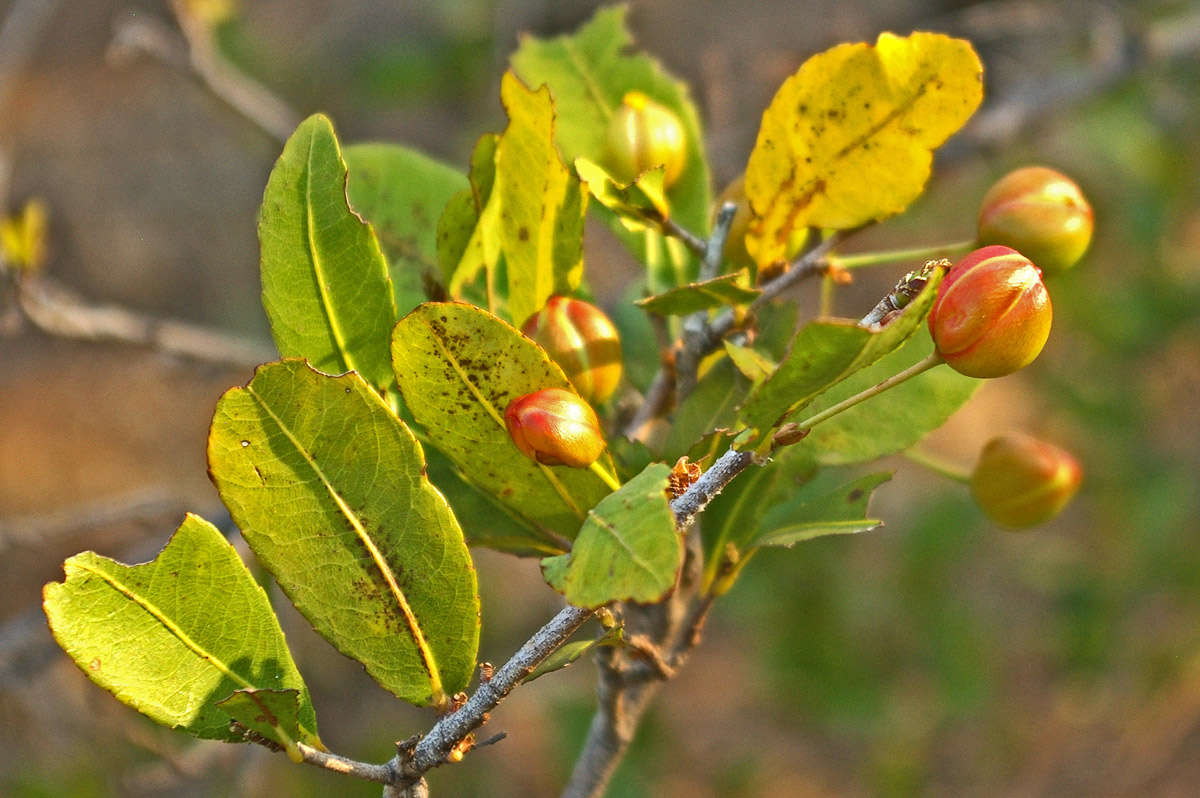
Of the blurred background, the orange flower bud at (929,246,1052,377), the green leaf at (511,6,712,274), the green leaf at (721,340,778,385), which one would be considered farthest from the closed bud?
the blurred background

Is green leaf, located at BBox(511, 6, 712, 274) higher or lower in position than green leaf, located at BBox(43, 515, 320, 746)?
higher

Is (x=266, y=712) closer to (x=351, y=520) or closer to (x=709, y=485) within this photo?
(x=351, y=520)

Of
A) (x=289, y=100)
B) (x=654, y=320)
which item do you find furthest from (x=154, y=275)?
(x=654, y=320)

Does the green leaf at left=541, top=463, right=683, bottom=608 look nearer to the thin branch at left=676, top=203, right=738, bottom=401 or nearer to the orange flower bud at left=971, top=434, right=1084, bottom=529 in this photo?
the thin branch at left=676, top=203, right=738, bottom=401

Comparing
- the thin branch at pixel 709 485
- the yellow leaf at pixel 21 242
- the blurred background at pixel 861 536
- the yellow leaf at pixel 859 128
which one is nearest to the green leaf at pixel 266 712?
the thin branch at pixel 709 485

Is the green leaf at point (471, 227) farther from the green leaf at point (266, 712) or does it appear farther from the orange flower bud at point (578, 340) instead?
the green leaf at point (266, 712)

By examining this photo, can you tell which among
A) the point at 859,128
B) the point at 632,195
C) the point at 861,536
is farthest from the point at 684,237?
the point at 861,536

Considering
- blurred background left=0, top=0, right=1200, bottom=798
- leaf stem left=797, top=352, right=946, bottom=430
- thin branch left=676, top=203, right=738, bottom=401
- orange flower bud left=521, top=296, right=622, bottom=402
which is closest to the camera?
leaf stem left=797, top=352, right=946, bottom=430
